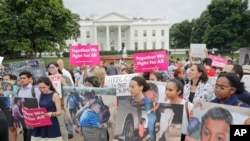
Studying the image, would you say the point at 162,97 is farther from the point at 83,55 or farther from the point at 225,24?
the point at 225,24

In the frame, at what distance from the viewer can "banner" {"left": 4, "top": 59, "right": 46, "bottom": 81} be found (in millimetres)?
8934

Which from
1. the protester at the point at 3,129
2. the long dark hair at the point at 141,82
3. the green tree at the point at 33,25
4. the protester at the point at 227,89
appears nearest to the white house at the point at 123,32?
the green tree at the point at 33,25

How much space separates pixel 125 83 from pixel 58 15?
40.4 metres

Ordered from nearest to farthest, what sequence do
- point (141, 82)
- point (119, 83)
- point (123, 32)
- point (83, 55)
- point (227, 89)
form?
point (227, 89) < point (141, 82) < point (119, 83) < point (83, 55) < point (123, 32)

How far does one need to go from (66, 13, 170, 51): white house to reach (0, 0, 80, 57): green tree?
5219 cm

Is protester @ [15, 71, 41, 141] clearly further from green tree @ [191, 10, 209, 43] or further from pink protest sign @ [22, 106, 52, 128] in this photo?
green tree @ [191, 10, 209, 43]

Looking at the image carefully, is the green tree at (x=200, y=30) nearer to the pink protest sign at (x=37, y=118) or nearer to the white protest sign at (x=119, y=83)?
the white protest sign at (x=119, y=83)

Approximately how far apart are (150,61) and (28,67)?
10.1 feet

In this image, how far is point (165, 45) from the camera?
112562 millimetres

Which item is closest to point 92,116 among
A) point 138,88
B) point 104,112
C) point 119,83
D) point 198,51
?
point 104,112

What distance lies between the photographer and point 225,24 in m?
60.2

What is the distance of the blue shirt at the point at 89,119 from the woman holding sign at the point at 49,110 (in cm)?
40

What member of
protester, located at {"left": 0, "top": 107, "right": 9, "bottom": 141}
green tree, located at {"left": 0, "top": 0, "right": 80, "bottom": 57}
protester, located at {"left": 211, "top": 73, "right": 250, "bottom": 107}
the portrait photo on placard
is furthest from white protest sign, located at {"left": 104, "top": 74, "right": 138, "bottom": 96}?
green tree, located at {"left": 0, "top": 0, "right": 80, "bottom": 57}

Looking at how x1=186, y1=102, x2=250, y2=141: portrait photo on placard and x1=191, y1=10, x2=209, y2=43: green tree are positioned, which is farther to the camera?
x1=191, y1=10, x2=209, y2=43: green tree
